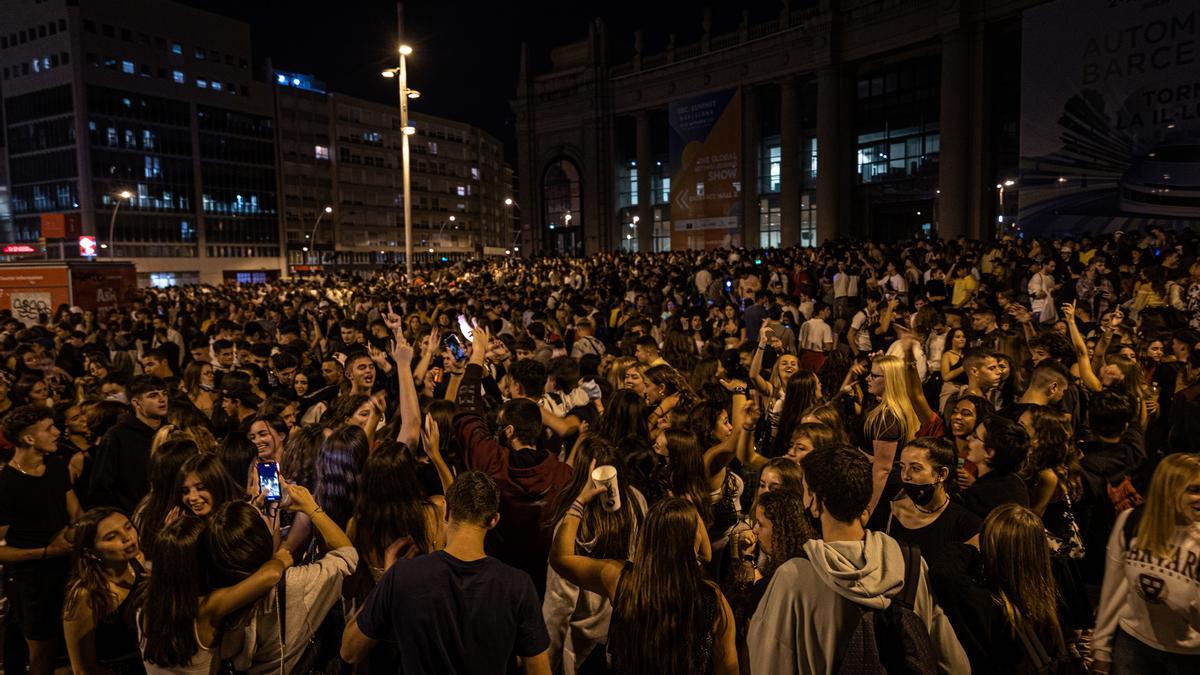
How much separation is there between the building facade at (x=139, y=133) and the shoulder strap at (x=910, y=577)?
2933 inches

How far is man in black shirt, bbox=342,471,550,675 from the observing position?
2869 millimetres

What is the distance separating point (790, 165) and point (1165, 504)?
125ft

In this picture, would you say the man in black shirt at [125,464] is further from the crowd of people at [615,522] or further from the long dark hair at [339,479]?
the long dark hair at [339,479]

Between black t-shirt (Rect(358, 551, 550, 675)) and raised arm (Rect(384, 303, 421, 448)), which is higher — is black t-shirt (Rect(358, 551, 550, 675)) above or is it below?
below

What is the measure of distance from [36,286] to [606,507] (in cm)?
2306

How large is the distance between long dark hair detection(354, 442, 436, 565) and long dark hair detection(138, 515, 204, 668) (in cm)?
89

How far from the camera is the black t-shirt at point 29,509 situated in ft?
14.5

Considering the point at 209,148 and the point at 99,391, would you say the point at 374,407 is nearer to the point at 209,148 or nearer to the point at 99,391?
the point at 99,391

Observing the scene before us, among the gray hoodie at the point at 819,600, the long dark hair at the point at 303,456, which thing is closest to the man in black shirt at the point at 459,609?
the gray hoodie at the point at 819,600

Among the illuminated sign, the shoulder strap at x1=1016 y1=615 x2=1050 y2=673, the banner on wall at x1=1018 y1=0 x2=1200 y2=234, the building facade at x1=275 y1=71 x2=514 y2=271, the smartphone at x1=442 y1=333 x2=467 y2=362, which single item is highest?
the illuminated sign

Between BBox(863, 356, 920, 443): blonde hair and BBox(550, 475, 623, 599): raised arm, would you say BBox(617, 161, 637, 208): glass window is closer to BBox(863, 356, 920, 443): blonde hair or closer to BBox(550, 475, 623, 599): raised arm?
BBox(863, 356, 920, 443): blonde hair

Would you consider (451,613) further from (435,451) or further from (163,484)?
Answer: (163,484)

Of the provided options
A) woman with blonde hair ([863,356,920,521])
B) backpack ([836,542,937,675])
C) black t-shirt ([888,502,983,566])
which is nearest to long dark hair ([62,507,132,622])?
backpack ([836,542,937,675])

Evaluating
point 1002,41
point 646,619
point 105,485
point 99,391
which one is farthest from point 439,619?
point 1002,41
